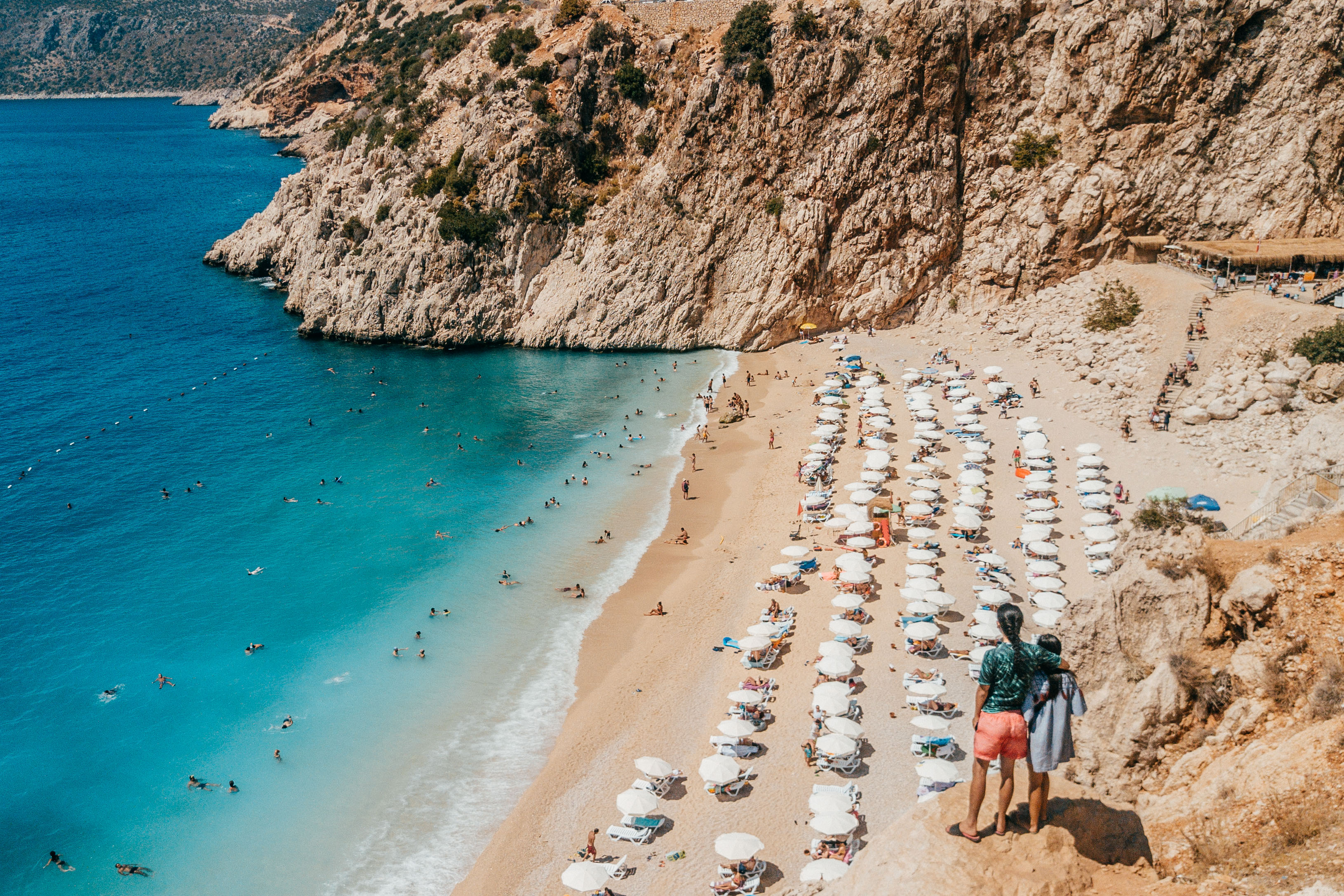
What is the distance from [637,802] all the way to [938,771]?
7.43 metres

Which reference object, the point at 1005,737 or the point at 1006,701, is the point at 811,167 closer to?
the point at 1006,701

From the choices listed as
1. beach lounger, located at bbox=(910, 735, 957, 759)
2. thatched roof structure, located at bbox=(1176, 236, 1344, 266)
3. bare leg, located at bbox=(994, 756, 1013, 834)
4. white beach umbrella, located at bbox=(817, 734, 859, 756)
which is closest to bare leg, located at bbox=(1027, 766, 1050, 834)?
bare leg, located at bbox=(994, 756, 1013, 834)

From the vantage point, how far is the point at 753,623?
2848 centimetres

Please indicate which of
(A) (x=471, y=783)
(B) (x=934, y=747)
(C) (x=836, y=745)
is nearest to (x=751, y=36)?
(B) (x=934, y=747)

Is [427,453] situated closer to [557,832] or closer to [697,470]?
[697,470]

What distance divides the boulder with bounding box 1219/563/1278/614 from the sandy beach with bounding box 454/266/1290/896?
246cm

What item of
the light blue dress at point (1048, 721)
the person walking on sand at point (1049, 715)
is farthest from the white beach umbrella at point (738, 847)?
the light blue dress at point (1048, 721)

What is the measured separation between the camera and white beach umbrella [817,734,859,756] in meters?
21.5

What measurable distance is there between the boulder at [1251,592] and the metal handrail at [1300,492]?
21.5 ft

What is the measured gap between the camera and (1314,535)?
12.9 meters

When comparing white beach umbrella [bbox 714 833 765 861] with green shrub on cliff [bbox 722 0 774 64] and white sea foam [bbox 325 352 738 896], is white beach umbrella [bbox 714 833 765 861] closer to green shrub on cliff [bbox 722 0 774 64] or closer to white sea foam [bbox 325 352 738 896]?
white sea foam [bbox 325 352 738 896]

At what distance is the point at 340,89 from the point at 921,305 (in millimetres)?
136522

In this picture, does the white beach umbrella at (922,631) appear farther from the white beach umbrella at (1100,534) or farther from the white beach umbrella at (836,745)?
the white beach umbrella at (1100,534)

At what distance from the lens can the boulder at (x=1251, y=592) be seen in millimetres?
11422
